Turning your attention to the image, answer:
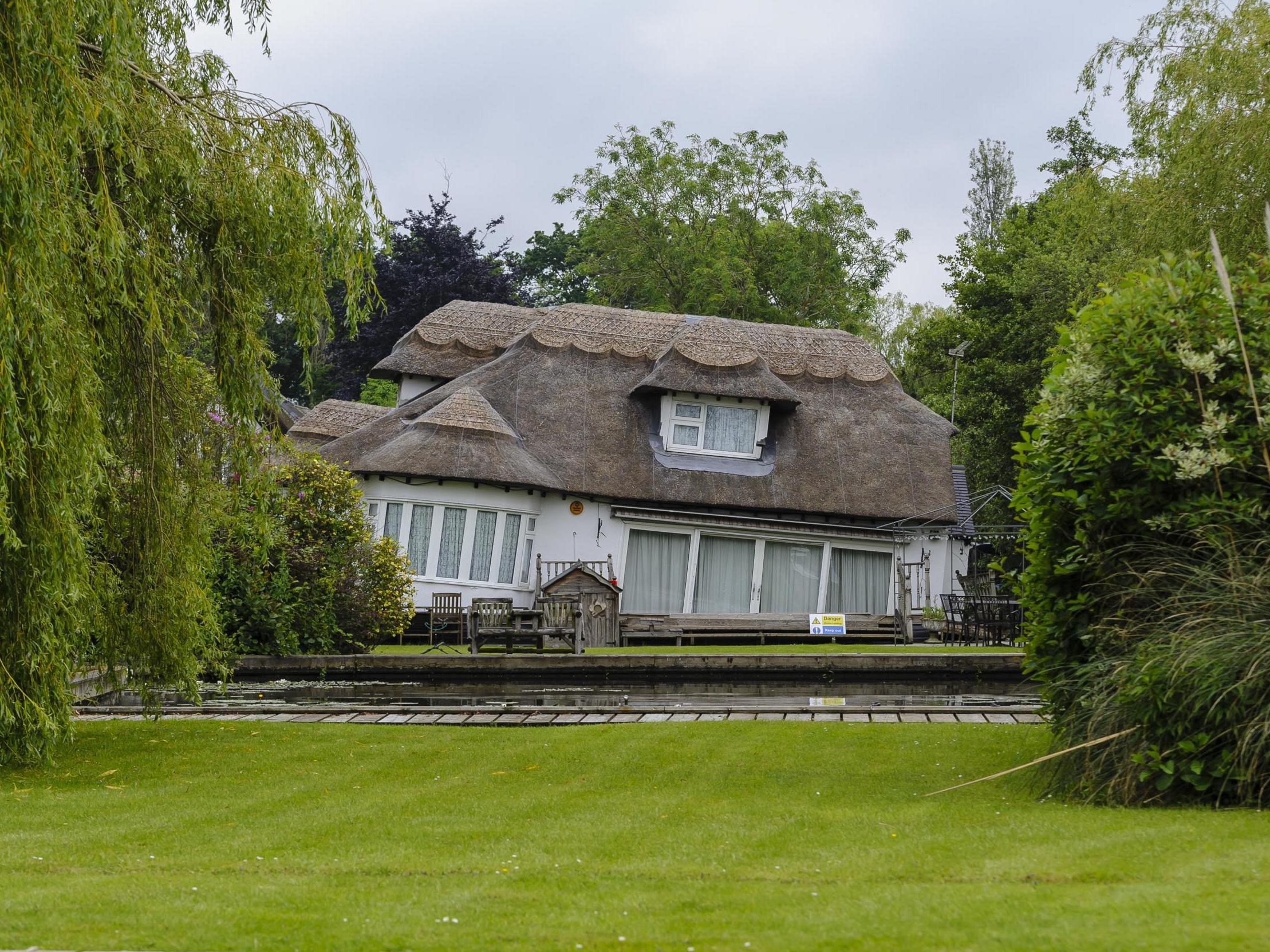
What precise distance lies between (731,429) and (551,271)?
38818 millimetres

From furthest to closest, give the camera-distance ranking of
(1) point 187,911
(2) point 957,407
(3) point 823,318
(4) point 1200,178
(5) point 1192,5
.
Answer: (3) point 823,318, (2) point 957,407, (5) point 1192,5, (4) point 1200,178, (1) point 187,911

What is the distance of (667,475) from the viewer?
29.2m

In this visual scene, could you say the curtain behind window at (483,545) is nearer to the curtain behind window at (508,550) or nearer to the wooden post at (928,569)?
the curtain behind window at (508,550)

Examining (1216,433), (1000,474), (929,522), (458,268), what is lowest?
(1216,433)

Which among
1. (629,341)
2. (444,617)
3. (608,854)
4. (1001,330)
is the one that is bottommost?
(608,854)

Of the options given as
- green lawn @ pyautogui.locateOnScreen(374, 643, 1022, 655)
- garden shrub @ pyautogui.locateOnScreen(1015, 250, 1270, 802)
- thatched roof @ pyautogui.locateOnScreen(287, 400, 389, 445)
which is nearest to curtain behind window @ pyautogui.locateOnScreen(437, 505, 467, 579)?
green lawn @ pyautogui.locateOnScreen(374, 643, 1022, 655)

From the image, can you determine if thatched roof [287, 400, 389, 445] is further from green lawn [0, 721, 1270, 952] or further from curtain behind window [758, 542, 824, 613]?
green lawn [0, 721, 1270, 952]

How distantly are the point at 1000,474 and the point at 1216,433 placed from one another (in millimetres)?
34039

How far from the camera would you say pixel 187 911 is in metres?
5.43

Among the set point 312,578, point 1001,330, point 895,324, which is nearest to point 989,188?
point 895,324

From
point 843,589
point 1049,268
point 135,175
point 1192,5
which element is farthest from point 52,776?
point 1049,268

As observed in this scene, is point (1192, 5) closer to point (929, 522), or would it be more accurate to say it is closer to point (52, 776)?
point (929, 522)

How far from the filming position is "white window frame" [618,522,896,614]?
29.1 m

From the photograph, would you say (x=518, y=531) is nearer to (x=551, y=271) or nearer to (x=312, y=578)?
(x=312, y=578)
